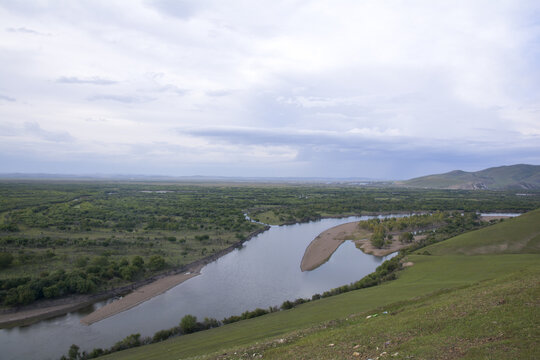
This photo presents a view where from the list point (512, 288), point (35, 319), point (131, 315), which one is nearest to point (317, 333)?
point (512, 288)

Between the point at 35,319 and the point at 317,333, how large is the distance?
85.0 feet

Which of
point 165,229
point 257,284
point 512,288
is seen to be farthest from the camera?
point 165,229

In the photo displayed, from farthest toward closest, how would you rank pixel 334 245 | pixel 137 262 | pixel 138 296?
pixel 334 245, pixel 137 262, pixel 138 296

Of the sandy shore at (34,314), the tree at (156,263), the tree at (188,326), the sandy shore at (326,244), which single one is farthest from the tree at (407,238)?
the sandy shore at (34,314)

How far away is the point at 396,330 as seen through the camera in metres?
12.8

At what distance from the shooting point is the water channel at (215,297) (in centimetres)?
2328

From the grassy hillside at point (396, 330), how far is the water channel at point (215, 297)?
5.67 metres

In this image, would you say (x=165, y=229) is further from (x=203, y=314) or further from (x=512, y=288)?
(x=512, y=288)

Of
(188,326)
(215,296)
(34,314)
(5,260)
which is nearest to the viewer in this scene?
(188,326)

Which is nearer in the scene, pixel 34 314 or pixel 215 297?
pixel 34 314

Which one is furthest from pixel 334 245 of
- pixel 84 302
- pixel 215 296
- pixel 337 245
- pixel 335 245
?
pixel 84 302

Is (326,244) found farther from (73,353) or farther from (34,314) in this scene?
(34,314)

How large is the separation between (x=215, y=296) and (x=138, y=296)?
811 cm

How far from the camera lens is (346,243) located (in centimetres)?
5650
